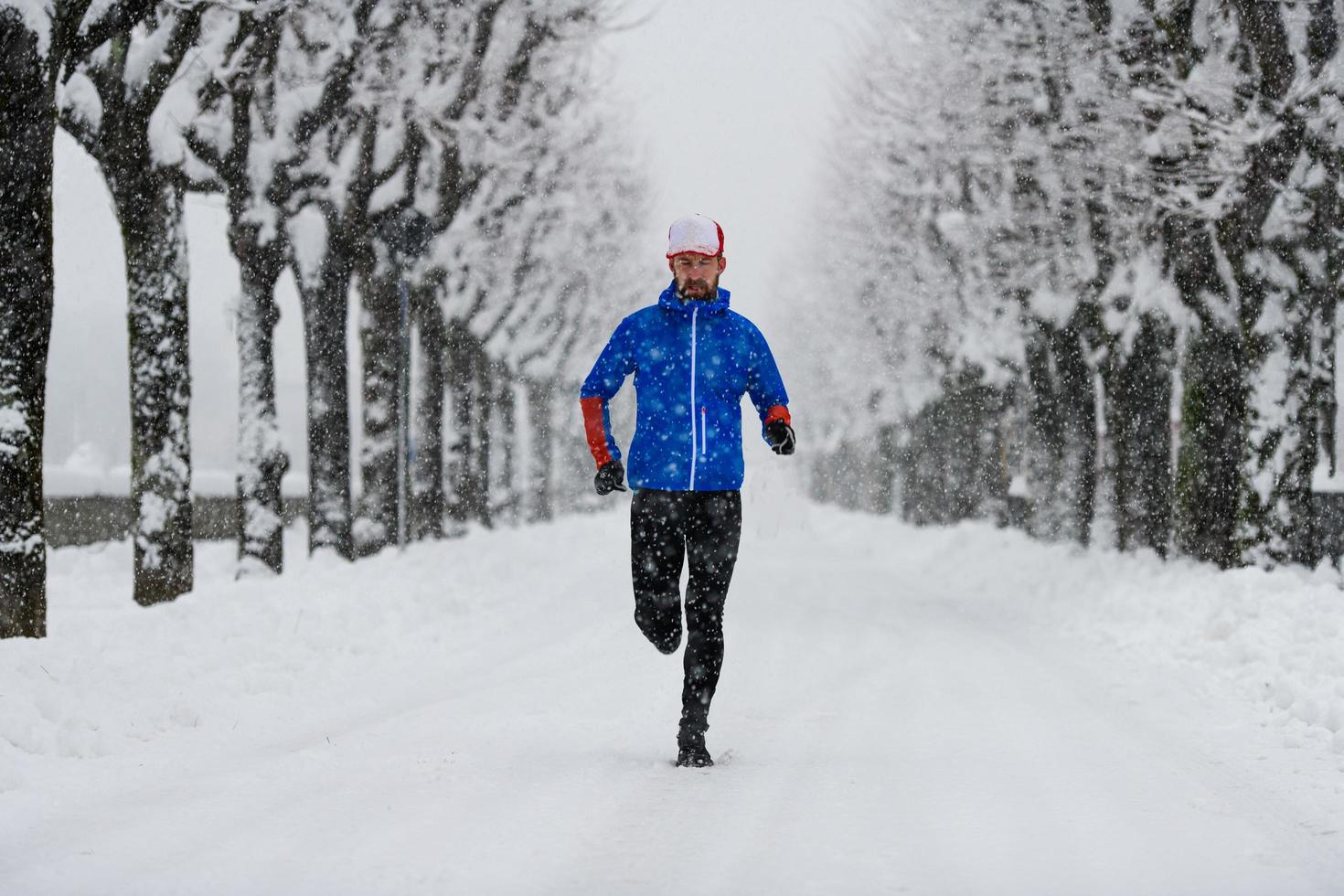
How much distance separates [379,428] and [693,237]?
13672 millimetres

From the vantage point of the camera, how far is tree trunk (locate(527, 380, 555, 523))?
1609 inches

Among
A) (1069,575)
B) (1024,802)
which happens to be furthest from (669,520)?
(1069,575)

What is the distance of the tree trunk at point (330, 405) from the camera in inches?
659

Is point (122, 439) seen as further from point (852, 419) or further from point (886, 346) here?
point (852, 419)

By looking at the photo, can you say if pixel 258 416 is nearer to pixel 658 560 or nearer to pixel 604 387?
pixel 604 387

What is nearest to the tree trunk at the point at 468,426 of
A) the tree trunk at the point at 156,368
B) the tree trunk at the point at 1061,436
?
the tree trunk at the point at 1061,436

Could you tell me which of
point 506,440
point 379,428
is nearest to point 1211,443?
point 379,428

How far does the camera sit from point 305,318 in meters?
18.2

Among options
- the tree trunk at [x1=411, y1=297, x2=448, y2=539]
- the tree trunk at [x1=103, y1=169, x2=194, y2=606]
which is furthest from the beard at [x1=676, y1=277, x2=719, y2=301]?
the tree trunk at [x1=411, y1=297, x2=448, y2=539]

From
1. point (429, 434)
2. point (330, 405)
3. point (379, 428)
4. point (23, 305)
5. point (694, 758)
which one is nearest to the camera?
point (694, 758)

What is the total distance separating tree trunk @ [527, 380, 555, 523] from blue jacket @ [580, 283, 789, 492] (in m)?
34.9

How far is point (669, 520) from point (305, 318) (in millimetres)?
13813

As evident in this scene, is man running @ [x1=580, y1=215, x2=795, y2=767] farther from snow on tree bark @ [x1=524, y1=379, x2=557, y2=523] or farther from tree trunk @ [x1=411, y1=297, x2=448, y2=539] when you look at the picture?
snow on tree bark @ [x1=524, y1=379, x2=557, y2=523]

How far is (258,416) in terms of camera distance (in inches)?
563
